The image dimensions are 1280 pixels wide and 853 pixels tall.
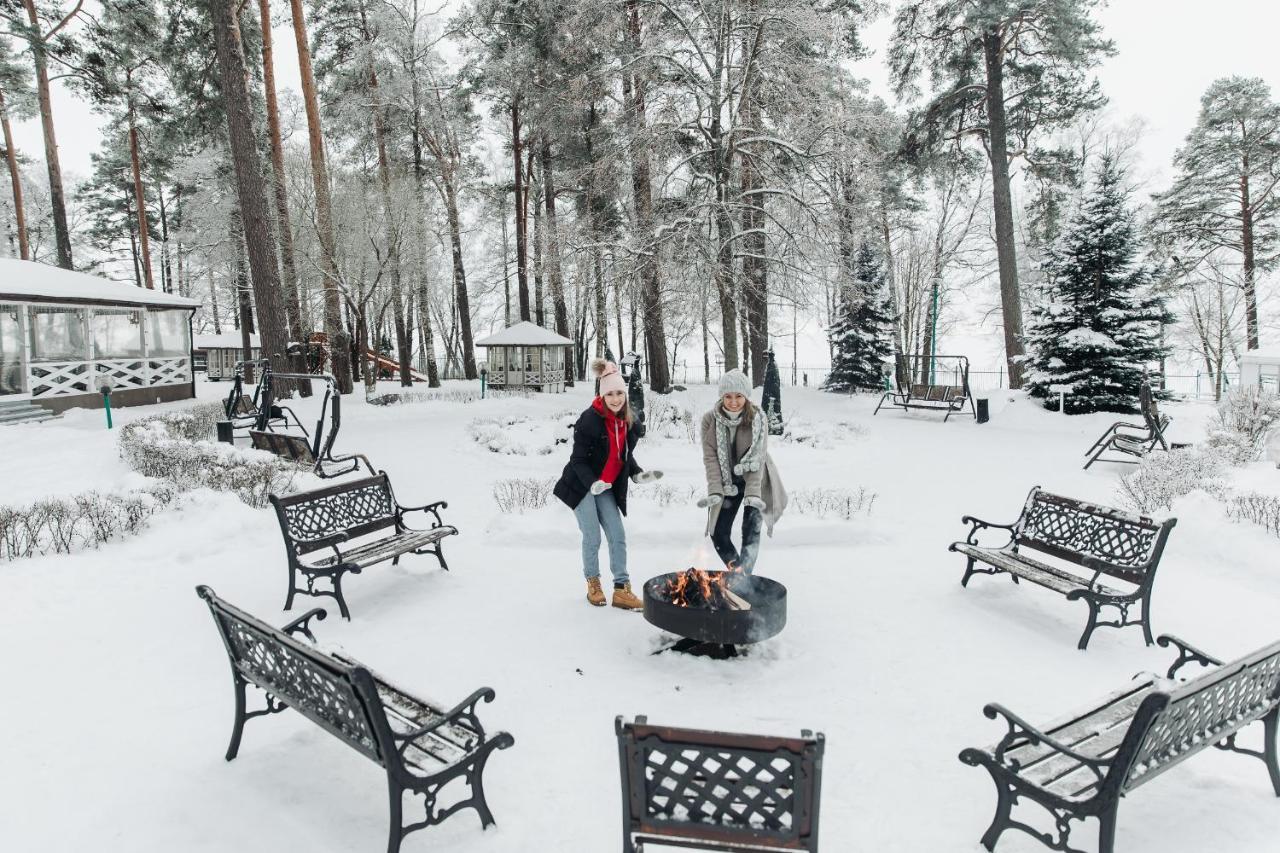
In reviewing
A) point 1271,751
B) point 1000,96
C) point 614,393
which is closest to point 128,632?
point 614,393

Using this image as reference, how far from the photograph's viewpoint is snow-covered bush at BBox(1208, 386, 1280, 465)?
30.2ft

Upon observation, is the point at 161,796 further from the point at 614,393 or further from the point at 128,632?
the point at 614,393

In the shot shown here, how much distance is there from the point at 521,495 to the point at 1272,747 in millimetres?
6632

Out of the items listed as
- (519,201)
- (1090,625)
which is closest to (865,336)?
(519,201)

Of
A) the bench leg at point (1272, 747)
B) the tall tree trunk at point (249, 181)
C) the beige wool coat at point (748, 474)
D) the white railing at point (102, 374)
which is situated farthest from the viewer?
the white railing at point (102, 374)

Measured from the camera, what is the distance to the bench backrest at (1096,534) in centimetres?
470

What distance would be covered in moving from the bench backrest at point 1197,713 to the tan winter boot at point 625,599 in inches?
127

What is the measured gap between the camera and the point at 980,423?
53.2ft

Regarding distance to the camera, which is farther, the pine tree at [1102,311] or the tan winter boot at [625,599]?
the pine tree at [1102,311]

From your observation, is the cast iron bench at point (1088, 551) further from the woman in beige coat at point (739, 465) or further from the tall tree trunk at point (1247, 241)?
the tall tree trunk at point (1247, 241)

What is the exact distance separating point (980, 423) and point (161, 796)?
1657 centimetres

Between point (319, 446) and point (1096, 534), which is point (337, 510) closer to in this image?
point (319, 446)

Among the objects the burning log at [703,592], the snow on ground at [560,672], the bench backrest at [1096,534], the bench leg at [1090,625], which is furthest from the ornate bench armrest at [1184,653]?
the burning log at [703,592]

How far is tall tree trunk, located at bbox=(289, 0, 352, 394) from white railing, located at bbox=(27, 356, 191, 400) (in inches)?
170
